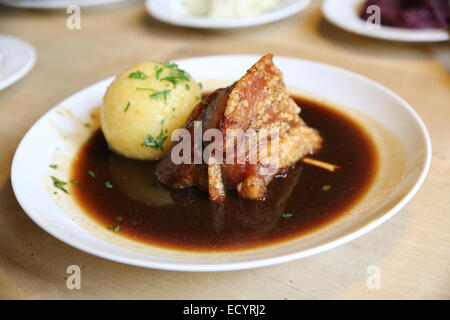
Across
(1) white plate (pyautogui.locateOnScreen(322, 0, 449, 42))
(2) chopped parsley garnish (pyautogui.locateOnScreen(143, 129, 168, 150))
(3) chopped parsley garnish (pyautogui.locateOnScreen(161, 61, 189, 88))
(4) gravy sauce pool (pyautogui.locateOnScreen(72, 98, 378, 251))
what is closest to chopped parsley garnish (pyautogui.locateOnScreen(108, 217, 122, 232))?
(4) gravy sauce pool (pyautogui.locateOnScreen(72, 98, 378, 251))

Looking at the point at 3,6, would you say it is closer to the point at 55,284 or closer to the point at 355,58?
the point at 355,58

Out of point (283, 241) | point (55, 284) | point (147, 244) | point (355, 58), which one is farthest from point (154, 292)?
point (355, 58)

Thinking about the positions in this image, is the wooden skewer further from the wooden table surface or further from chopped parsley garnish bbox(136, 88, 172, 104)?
chopped parsley garnish bbox(136, 88, 172, 104)

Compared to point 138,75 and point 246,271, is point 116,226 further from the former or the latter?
point 138,75

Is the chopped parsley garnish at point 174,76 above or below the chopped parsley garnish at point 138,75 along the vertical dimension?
below

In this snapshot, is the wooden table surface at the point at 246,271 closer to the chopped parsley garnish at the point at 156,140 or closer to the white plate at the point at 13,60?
the white plate at the point at 13,60

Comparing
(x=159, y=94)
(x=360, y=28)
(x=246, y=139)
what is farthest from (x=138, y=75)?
(x=360, y=28)

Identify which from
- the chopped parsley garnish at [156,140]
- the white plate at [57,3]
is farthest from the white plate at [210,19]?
the chopped parsley garnish at [156,140]
